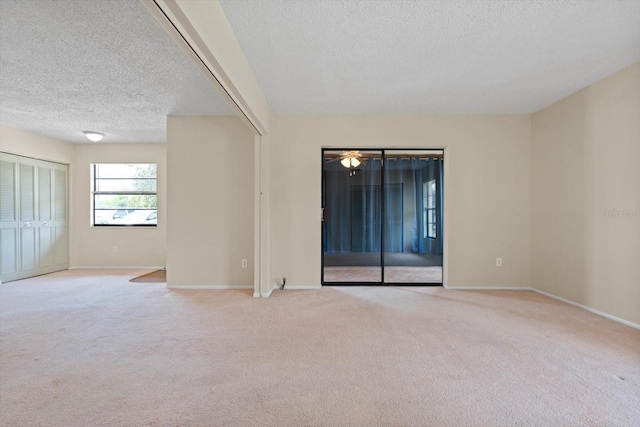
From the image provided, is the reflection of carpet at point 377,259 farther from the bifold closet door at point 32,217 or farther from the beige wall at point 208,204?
the bifold closet door at point 32,217

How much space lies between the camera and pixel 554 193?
13.0 ft

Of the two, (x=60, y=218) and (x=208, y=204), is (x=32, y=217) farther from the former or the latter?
(x=208, y=204)

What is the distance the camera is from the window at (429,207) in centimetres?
523

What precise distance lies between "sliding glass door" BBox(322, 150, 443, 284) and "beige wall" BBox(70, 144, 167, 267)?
356 centimetres

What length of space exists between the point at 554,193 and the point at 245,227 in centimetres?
415

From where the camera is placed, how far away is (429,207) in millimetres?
5270

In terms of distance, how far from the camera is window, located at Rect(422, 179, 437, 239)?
5.23 metres

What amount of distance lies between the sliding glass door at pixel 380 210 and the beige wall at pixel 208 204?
120 centimetres

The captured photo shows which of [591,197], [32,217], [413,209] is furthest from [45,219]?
[591,197]

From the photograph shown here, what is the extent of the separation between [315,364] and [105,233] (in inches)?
235

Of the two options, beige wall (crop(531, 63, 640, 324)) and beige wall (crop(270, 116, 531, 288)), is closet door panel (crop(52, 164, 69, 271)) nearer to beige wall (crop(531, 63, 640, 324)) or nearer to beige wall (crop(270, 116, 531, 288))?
beige wall (crop(270, 116, 531, 288))

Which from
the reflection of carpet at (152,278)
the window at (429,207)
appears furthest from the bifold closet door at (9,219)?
the window at (429,207)

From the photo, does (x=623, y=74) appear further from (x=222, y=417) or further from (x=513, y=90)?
(x=222, y=417)

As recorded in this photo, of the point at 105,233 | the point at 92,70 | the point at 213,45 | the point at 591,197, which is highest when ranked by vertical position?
the point at 92,70
